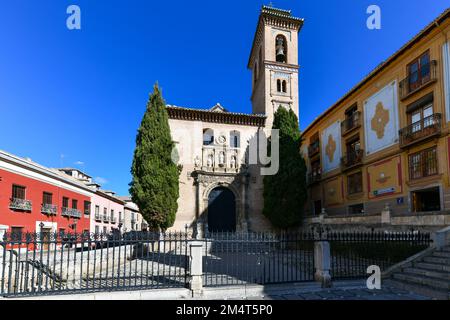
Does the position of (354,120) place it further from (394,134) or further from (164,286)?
(164,286)

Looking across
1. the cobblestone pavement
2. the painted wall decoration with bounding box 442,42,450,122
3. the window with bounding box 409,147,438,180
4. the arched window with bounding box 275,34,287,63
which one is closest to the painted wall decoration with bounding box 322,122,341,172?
the window with bounding box 409,147,438,180

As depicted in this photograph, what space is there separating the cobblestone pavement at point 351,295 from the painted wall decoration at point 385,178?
9509mm

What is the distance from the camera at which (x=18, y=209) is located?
17016 millimetres

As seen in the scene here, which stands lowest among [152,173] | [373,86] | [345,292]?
[345,292]

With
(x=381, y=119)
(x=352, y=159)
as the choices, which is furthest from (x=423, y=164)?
(x=352, y=159)

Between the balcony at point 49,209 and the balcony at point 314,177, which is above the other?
the balcony at point 314,177

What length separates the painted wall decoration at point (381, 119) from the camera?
52.4 feet

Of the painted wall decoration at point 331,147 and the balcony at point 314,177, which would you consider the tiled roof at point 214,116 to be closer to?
the painted wall decoration at point 331,147

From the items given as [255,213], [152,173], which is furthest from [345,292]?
[255,213]

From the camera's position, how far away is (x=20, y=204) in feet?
56.1

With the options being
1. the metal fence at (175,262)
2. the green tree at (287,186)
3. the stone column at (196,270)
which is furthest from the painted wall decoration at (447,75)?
the stone column at (196,270)

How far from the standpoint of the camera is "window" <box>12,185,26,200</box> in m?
17.0

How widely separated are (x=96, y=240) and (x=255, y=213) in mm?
15480
